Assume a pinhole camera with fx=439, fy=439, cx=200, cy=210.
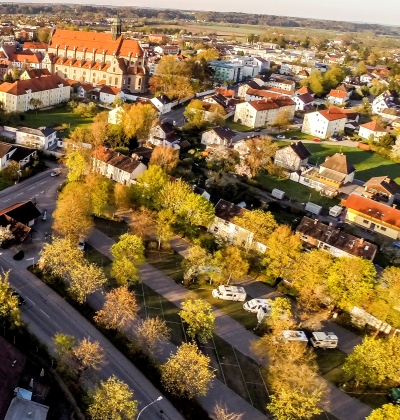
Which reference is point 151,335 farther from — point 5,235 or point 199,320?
point 5,235

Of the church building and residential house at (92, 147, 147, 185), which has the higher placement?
the church building

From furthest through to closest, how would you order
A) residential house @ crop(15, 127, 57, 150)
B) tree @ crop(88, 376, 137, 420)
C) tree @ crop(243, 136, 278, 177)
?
1. tree @ crop(243, 136, 278, 177)
2. residential house @ crop(15, 127, 57, 150)
3. tree @ crop(88, 376, 137, 420)

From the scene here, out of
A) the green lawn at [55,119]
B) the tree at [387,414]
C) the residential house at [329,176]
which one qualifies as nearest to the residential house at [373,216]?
the residential house at [329,176]

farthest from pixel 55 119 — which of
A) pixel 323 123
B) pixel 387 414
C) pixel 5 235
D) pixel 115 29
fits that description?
pixel 387 414

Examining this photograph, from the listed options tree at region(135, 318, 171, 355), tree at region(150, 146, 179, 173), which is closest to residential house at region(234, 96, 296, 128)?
tree at region(150, 146, 179, 173)

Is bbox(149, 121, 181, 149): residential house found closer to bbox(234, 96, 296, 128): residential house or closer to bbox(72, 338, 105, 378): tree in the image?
bbox(234, 96, 296, 128): residential house

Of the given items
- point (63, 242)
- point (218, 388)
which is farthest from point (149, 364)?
point (63, 242)
